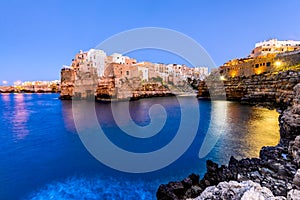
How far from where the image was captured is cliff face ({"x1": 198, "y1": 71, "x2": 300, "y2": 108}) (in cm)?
2103

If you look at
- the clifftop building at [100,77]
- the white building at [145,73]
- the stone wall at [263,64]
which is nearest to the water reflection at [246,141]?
the stone wall at [263,64]

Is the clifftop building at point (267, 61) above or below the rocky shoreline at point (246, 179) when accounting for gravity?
above

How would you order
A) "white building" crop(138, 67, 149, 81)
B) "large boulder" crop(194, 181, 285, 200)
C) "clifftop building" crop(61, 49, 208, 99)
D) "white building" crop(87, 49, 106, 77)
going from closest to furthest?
1. "large boulder" crop(194, 181, 285, 200)
2. "clifftop building" crop(61, 49, 208, 99)
3. "white building" crop(87, 49, 106, 77)
4. "white building" crop(138, 67, 149, 81)

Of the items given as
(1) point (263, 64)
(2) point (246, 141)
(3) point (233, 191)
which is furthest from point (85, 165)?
(1) point (263, 64)

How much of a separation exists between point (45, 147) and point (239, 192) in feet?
41.9

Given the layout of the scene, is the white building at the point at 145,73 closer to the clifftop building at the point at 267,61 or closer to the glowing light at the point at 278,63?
the clifftop building at the point at 267,61

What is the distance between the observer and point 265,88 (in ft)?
91.1

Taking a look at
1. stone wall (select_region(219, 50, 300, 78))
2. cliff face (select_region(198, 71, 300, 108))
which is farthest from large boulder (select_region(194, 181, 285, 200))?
stone wall (select_region(219, 50, 300, 78))

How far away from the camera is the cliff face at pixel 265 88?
21031 mm

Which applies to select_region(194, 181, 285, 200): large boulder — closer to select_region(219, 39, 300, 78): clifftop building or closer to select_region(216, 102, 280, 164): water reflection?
select_region(216, 102, 280, 164): water reflection

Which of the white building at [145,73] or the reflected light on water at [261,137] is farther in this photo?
the white building at [145,73]

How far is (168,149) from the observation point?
34.7 ft

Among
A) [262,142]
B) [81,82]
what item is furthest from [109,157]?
[81,82]

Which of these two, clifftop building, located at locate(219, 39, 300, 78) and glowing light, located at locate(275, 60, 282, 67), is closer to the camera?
clifftop building, located at locate(219, 39, 300, 78)
